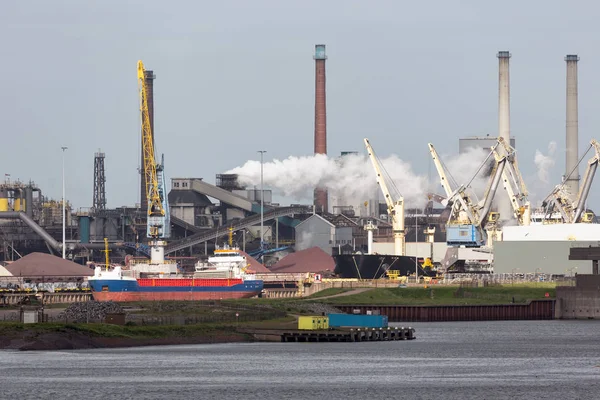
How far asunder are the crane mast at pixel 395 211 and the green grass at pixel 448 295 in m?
29.4

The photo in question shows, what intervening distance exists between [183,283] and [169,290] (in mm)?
1825

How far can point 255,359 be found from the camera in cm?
8588

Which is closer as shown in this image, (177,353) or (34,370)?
(34,370)

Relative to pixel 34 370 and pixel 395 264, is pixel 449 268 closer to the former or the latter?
pixel 395 264

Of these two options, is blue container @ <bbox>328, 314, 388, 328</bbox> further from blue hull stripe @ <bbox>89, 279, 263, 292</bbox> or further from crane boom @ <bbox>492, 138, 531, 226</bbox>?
crane boom @ <bbox>492, 138, 531, 226</bbox>

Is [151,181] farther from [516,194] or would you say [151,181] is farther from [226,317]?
[226,317]

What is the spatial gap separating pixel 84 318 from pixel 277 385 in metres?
29.0

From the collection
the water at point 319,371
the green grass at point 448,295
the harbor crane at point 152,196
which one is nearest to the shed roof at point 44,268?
the harbor crane at point 152,196

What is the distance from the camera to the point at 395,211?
181m

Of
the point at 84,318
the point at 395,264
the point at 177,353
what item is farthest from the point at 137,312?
the point at 395,264

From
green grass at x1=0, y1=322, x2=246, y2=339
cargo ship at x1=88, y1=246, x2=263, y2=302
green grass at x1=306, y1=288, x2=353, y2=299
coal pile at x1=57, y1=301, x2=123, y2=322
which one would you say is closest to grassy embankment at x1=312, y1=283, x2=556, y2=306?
green grass at x1=306, y1=288, x2=353, y2=299

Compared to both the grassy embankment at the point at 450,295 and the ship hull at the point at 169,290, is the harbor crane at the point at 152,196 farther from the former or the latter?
the grassy embankment at the point at 450,295

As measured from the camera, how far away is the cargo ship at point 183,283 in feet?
523

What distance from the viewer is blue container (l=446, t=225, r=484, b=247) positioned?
7308 inches
